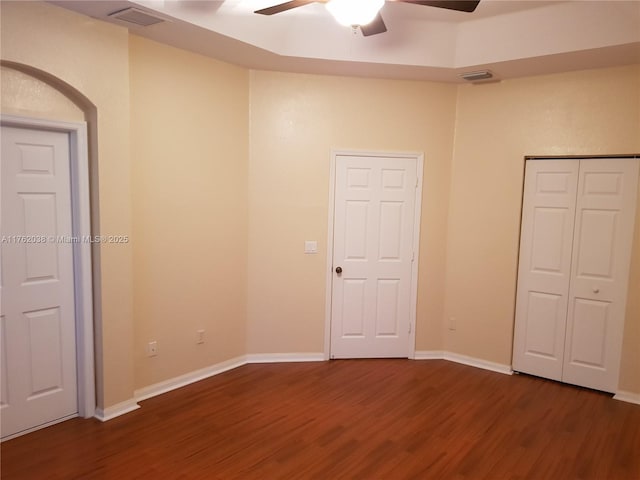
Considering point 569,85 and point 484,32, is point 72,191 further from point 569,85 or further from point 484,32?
point 569,85

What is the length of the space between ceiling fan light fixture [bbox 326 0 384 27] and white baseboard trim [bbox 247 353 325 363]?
3.11m

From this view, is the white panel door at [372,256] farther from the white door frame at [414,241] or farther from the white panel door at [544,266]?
the white panel door at [544,266]

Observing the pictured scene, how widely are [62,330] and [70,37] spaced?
1.92m

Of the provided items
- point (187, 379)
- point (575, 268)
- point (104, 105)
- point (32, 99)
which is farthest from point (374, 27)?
point (187, 379)

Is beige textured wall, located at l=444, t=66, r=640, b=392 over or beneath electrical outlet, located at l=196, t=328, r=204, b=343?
over

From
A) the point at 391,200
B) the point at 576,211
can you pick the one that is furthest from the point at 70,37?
the point at 576,211

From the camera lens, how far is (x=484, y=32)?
3715 millimetres

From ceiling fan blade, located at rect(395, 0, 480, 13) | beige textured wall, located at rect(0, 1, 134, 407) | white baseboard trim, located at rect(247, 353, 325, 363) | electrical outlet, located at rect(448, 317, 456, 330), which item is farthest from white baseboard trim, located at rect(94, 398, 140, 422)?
ceiling fan blade, located at rect(395, 0, 480, 13)

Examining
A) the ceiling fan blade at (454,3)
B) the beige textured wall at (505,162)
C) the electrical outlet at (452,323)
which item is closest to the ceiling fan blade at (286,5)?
the ceiling fan blade at (454,3)

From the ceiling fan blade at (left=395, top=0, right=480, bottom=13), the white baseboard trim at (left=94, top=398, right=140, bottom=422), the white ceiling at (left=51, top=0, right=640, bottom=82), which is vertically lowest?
the white baseboard trim at (left=94, top=398, right=140, bottom=422)

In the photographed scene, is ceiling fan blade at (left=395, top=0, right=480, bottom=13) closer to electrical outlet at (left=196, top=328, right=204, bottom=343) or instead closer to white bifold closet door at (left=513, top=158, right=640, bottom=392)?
white bifold closet door at (left=513, top=158, right=640, bottom=392)

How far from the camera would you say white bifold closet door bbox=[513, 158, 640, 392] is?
12.3ft

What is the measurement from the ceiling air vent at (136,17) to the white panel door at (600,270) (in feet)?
11.6

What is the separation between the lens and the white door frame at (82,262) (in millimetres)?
3012
